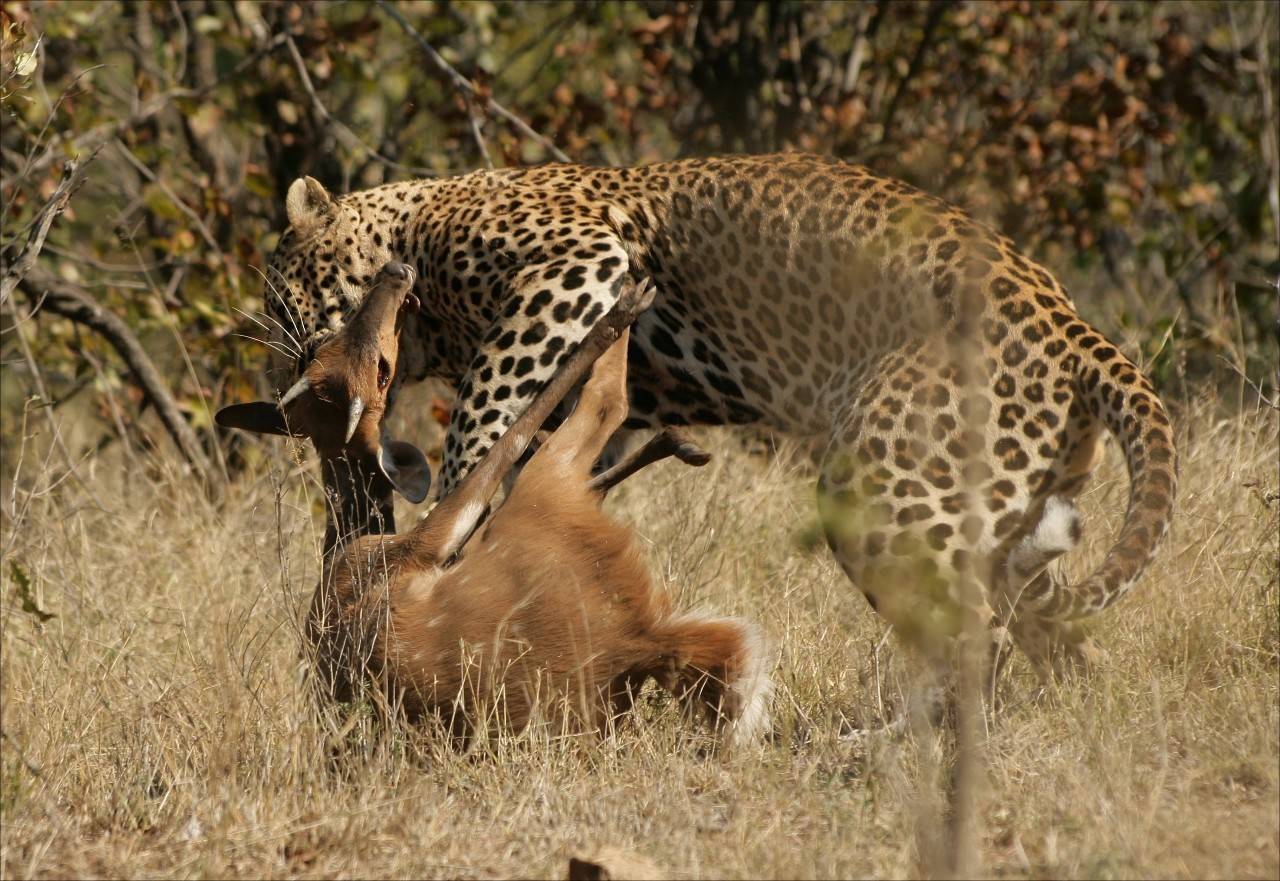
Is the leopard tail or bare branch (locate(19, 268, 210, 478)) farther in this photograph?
bare branch (locate(19, 268, 210, 478))

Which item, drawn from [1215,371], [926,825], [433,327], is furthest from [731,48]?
[926,825]

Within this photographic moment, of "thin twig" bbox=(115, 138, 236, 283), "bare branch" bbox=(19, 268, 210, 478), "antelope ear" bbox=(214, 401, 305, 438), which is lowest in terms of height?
"bare branch" bbox=(19, 268, 210, 478)

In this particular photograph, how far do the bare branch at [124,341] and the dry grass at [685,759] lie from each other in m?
1.67

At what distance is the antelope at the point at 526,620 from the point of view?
492 centimetres

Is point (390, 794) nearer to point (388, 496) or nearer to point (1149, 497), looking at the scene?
point (388, 496)

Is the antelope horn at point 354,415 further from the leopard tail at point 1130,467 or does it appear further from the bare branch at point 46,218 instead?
the leopard tail at point 1130,467

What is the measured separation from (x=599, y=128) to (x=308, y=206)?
11.3 ft

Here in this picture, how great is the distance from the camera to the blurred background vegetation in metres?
8.53

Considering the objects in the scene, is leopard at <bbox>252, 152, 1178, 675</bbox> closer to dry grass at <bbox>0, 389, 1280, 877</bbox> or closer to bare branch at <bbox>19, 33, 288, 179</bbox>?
dry grass at <bbox>0, 389, 1280, 877</bbox>

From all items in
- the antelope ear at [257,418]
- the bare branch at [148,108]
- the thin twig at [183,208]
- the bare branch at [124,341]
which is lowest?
the bare branch at [124,341]

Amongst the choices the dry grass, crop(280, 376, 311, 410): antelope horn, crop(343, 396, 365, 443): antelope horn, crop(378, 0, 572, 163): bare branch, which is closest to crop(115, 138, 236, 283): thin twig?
crop(378, 0, 572, 163): bare branch

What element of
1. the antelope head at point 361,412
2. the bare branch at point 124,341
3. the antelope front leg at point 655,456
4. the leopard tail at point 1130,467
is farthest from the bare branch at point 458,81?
the leopard tail at point 1130,467

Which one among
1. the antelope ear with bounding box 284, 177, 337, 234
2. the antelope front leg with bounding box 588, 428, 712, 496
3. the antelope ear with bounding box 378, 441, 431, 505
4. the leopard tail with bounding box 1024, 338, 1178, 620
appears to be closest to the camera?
the leopard tail with bounding box 1024, 338, 1178, 620

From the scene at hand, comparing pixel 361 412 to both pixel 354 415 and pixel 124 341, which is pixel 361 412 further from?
pixel 124 341
